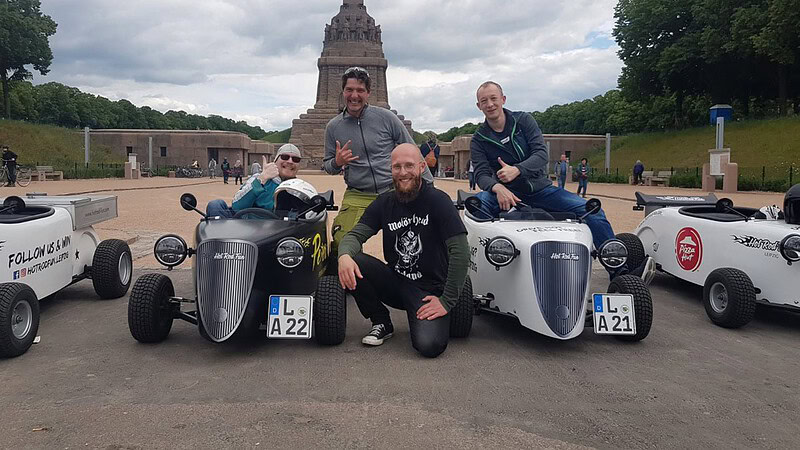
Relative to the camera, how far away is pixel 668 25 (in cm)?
5156

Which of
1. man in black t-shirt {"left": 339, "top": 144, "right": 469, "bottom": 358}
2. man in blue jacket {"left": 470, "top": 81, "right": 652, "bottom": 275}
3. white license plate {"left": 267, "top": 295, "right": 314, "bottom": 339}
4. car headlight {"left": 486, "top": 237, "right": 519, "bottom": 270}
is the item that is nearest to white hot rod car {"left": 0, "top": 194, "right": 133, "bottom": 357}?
white license plate {"left": 267, "top": 295, "right": 314, "bottom": 339}

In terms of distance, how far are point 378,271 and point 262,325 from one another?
3.46 ft

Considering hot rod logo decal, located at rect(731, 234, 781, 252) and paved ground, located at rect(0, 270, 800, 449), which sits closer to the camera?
paved ground, located at rect(0, 270, 800, 449)

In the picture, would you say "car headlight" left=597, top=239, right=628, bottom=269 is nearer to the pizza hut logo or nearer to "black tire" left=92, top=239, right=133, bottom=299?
the pizza hut logo

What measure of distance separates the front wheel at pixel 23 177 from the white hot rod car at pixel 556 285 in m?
32.6

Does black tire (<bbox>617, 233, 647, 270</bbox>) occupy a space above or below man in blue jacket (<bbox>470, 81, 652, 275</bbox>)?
below

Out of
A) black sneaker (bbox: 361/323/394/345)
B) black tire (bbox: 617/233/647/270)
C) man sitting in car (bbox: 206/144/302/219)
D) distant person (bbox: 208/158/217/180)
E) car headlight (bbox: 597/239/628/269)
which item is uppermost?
distant person (bbox: 208/158/217/180)

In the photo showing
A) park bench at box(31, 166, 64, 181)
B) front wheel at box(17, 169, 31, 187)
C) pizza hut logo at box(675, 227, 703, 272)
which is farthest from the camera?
park bench at box(31, 166, 64, 181)


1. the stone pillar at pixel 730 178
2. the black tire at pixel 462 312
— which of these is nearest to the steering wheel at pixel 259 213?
the black tire at pixel 462 312

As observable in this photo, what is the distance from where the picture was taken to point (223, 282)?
4.84 meters

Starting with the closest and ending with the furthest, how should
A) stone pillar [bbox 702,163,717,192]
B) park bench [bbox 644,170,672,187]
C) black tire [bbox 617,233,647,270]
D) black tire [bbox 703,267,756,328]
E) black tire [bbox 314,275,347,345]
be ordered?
1. black tire [bbox 314,275,347,345]
2. black tire [bbox 703,267,756,328]
3. black tire [bbox 617,233,647,270]
4. stone pillar [bbox 702,163,717,192]
5. park bench [bbox 644,170,672,187]

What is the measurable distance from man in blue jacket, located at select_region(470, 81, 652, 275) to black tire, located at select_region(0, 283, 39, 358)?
381 cm

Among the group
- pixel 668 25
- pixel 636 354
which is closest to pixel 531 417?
pixel 636 354

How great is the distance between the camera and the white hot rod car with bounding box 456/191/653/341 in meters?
5.04
